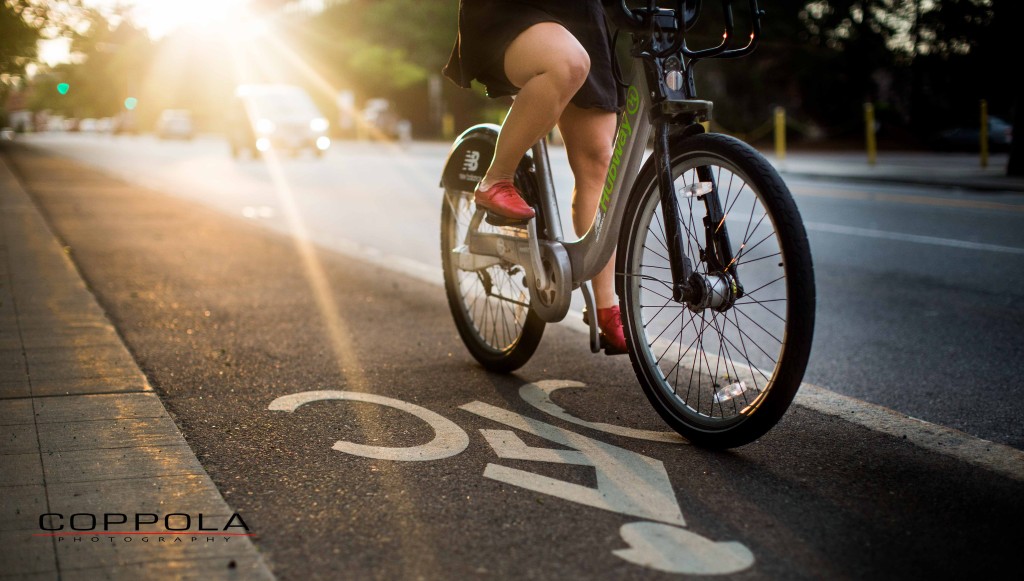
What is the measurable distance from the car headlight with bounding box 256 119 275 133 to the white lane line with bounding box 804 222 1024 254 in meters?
A: 18.9

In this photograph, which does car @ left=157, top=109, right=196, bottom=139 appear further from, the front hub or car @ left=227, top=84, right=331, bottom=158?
the front hub

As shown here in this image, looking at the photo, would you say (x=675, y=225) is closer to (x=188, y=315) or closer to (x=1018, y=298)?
(x=188, y=315)

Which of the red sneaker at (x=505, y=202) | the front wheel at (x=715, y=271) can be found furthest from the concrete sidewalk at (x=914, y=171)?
the front wheel at (x=715, y=271)

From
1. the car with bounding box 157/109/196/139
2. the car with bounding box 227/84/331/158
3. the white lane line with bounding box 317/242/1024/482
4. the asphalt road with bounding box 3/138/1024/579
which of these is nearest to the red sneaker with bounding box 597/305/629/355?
the asphalt road with bounding box 3/138/1024/579

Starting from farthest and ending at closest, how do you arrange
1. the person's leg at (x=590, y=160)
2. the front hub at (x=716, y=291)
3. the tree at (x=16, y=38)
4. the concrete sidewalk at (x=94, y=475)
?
the tree at (x=16, y=38) < the person's leg at (x=590, y=160) < the front hub at (x=716, y=291) < the concrete sidewalk at (x=94, y=475)

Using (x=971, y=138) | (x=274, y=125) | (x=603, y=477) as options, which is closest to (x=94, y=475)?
(x=603, y=477)

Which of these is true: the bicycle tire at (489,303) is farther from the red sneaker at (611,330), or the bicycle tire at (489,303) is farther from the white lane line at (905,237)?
the white lane line at (905,237)

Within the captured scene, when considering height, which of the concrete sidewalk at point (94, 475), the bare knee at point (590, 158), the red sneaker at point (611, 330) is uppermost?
the bare knee at point (590, 158)

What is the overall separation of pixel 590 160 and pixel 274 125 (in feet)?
81.5

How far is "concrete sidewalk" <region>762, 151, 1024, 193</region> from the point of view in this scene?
16969mm

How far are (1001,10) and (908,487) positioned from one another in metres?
18.0

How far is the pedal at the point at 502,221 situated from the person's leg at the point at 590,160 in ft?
0.68

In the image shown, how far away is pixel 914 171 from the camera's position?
67.1 ft

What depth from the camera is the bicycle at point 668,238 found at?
308 centimetres
